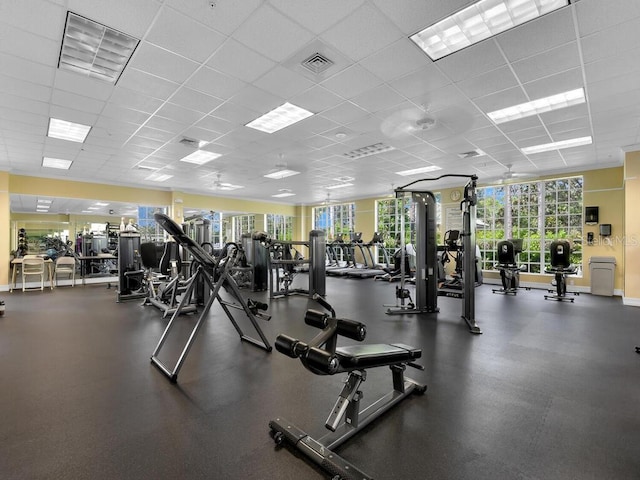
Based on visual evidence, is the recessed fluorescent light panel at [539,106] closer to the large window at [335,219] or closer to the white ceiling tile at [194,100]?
the white ceiling tile at [194,100]

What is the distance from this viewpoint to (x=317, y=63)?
11.3 ft

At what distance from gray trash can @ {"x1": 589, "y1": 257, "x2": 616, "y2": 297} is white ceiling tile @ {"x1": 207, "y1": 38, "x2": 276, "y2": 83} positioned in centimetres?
851

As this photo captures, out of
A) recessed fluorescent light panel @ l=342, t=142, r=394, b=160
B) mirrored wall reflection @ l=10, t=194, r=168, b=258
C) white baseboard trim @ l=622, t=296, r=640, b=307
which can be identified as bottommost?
white baseboard trim @ l=622, t=296, r=640, b=307

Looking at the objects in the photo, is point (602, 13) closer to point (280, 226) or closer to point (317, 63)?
point (317, 63)

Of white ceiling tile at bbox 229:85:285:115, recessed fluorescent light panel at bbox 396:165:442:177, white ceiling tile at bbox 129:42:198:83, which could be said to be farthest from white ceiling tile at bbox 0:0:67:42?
recessed fluorescent light panel at bbox 396:165:442:177

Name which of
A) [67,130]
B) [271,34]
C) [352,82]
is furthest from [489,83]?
[67,130]

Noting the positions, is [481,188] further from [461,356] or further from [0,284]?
[0,284]

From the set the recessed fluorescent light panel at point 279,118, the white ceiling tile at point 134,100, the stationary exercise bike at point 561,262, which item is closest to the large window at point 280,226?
the recessed fluorescent light panel at point 279,118

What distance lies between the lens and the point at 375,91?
4.10 m

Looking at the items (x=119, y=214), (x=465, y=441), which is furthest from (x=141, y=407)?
(x=119, y=214)

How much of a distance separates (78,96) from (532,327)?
281 inches

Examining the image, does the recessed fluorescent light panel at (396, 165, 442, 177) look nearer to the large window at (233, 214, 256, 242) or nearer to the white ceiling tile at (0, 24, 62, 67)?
the white ceiling tile at (0, 24, 62, 67)

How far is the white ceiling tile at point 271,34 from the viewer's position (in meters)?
2.75

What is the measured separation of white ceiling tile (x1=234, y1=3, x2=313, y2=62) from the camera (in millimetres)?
2754
